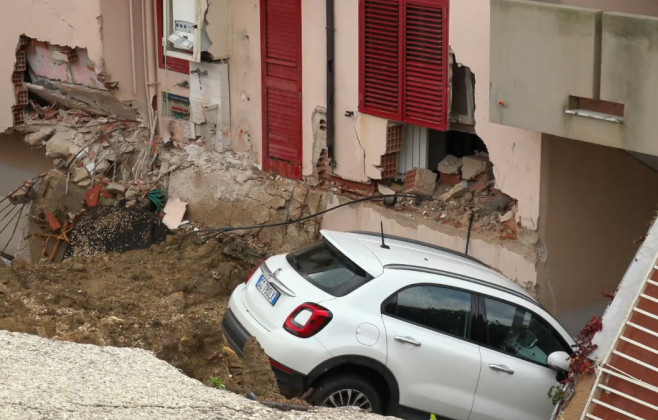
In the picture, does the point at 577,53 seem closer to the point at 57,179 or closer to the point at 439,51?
the point at 439,51

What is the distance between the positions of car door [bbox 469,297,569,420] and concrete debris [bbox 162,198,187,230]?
23.5ft

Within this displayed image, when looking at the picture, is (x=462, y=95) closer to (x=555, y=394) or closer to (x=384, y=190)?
(x=384, y=190)

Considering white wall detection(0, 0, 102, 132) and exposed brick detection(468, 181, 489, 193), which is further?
white wall detection(0, 0, 102, 132)

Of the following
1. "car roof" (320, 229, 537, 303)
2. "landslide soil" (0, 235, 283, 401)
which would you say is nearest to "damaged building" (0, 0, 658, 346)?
"landslide soil" (0, 235, 283, 401)

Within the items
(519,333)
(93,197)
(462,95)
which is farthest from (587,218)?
(93,197)

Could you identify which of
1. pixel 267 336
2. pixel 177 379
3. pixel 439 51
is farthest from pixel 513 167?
pixel 177 379

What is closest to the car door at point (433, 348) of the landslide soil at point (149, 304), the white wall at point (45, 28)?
the landslide soil at point (149, 304)

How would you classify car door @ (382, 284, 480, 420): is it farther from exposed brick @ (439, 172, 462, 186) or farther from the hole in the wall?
exposed brick @ (439, 172, 462, 186)

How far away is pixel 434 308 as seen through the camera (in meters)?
9.04

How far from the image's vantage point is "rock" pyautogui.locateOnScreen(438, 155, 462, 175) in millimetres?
13055

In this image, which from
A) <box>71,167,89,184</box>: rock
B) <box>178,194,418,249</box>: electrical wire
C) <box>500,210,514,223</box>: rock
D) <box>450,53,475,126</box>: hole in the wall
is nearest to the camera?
<box>500,210,514,223</box>: rock

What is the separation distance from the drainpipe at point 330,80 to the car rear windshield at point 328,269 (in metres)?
4.25

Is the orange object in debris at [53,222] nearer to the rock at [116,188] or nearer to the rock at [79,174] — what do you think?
the rock at [79,174]

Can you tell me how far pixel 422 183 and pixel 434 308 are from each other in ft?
14.0
